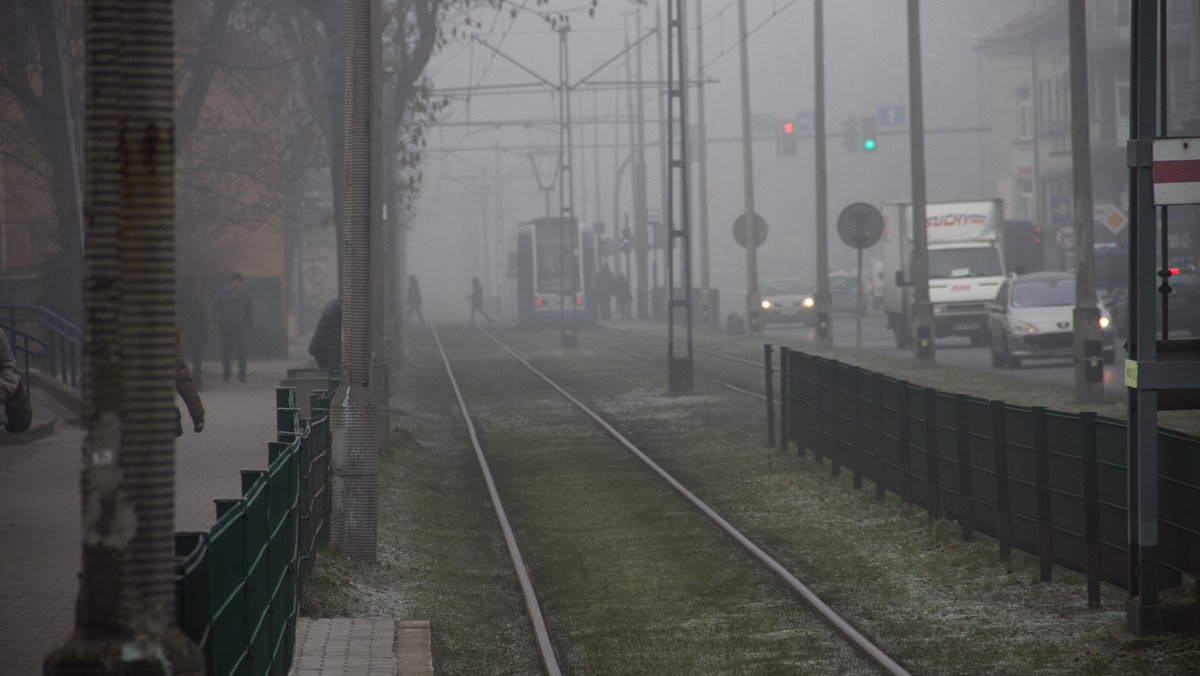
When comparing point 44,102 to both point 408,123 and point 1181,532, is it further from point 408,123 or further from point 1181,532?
point 1181,532

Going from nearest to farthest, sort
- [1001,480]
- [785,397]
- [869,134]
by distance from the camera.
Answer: [1001,480]
[785,397]
[869,134]

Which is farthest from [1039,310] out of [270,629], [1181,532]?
[270,629]

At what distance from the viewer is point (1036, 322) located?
2844cm

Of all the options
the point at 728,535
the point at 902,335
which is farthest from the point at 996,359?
the point at 728,535

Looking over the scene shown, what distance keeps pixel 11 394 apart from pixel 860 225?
21.8 metres

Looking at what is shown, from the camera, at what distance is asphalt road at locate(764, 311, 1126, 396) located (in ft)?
84.3

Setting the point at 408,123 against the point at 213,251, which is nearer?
the point at 408,123

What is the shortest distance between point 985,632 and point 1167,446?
4.66ft

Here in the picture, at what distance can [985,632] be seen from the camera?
344 inches

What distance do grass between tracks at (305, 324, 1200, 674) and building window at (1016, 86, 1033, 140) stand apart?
181ft

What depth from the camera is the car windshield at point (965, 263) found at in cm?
3644

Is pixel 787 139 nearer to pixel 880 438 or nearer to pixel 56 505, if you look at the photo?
pixel 880 438

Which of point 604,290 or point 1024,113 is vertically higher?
point 1024,113

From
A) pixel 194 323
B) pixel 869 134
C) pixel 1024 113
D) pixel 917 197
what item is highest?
pixel 1024 113
